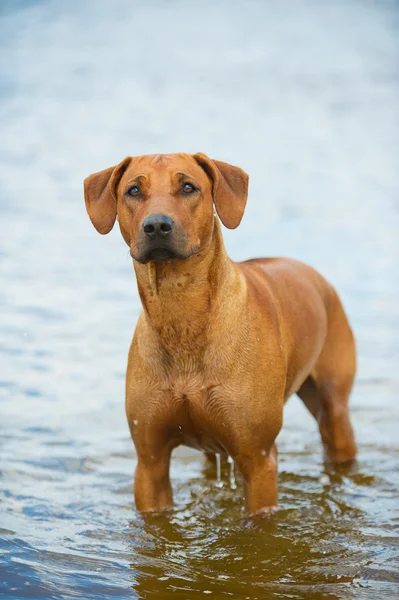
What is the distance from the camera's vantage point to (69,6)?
22.6 m

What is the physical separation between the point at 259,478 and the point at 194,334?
2.63ft

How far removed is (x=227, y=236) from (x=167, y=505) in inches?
363

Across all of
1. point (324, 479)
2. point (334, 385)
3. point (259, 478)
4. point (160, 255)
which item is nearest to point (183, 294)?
point (160, 255)

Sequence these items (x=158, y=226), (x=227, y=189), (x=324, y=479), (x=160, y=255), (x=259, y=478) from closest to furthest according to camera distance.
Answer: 1. (x=158, y=226)
2. (x=160, y=255)
3. (x=227, y=189)
4. (x=259, y=478)
5. (x=324, y=479)

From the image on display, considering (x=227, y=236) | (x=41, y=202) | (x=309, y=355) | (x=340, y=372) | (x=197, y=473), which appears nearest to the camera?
(x=309, y=355)

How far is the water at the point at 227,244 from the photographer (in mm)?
4656

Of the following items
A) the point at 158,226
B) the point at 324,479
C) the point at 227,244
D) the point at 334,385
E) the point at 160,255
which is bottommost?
the point at 324,479

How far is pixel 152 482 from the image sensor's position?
4844 mm

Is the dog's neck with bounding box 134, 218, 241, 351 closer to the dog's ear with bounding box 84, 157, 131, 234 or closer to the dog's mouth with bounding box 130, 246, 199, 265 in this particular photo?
the dog's mouth with bounding box 130, 246, 199, 265

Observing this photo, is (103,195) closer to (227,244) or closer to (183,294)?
(183,294)

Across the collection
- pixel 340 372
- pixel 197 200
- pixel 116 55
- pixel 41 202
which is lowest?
pixel 340 372

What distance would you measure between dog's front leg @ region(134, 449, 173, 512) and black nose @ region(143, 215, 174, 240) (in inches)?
46.6

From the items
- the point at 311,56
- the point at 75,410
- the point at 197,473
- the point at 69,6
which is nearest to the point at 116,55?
the point at 69,6

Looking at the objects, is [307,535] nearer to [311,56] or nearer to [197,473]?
[197,473]
